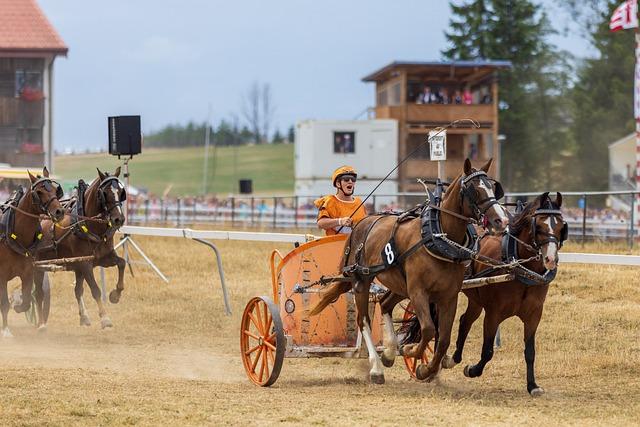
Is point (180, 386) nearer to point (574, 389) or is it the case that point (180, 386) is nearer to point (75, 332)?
point (574, 389)

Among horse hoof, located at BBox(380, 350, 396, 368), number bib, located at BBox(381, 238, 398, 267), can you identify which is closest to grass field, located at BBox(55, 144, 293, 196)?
horse hoof, located at BBox(380, 350, 396, 368)

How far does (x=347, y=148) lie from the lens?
48625 millimetres

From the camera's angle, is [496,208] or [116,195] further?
[116,195]

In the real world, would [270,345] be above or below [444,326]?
below

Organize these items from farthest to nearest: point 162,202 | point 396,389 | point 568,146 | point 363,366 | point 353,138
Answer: point 568,146, point 353,138, point 162,202, point 363,366, point 396,389

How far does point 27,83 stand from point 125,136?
1210 inches

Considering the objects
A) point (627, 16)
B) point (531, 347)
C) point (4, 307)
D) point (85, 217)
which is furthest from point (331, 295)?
point (627, 16)

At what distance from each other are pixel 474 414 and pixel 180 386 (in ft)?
9.70

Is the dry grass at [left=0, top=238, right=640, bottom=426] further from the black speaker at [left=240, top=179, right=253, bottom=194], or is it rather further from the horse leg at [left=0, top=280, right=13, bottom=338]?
the black speaker at [left=240, top=179, right=253, bottom=194]

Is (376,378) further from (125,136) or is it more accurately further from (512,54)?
(512,54)

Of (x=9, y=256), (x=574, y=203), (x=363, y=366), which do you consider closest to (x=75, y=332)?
(x=9, y=256)

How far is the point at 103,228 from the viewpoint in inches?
611

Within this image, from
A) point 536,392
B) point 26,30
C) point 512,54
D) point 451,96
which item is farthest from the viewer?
point 512,54

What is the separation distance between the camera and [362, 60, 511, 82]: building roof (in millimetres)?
50312
